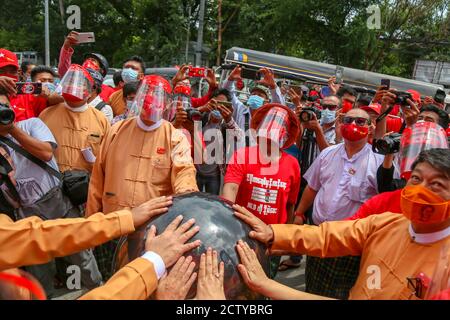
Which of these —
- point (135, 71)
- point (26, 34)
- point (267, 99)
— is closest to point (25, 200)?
point (135, 71)

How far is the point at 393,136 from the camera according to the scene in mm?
2729

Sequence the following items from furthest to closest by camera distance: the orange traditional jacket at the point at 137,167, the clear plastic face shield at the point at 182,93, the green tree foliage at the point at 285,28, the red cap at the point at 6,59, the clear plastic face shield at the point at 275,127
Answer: the green tree foliage at the point at 285,28 < the clear plastic face shield at the point at 182,93 < the red cap at the point at 6,59 < the clear plastic face shield at the point at 275,127 < the orange traditional jacket at the point at 137,167

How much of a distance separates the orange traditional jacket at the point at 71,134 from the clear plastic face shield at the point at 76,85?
13cm

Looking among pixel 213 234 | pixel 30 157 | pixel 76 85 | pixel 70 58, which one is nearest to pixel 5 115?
pixel 30 157

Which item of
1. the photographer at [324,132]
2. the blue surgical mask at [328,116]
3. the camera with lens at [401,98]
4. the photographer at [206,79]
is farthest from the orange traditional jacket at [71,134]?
the camera with lens at [401,98]

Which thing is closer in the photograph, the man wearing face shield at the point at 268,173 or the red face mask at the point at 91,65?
the man wearing face shield at the point at 268,173

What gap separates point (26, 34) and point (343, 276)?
30482 mm

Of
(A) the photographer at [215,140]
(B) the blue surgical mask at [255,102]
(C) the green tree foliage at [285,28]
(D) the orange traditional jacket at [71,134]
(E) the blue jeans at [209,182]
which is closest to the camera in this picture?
(D) the orange traditional jacket at [71,134]

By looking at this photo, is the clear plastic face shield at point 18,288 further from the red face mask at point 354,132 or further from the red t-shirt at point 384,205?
the red face mask at point 354,132

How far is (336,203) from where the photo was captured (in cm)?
319

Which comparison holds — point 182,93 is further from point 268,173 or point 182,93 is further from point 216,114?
point 268,173

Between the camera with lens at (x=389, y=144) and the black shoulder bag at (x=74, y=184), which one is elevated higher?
the camera with lens at (x=389, y=144)

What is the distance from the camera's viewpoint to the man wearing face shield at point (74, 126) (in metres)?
3.47
